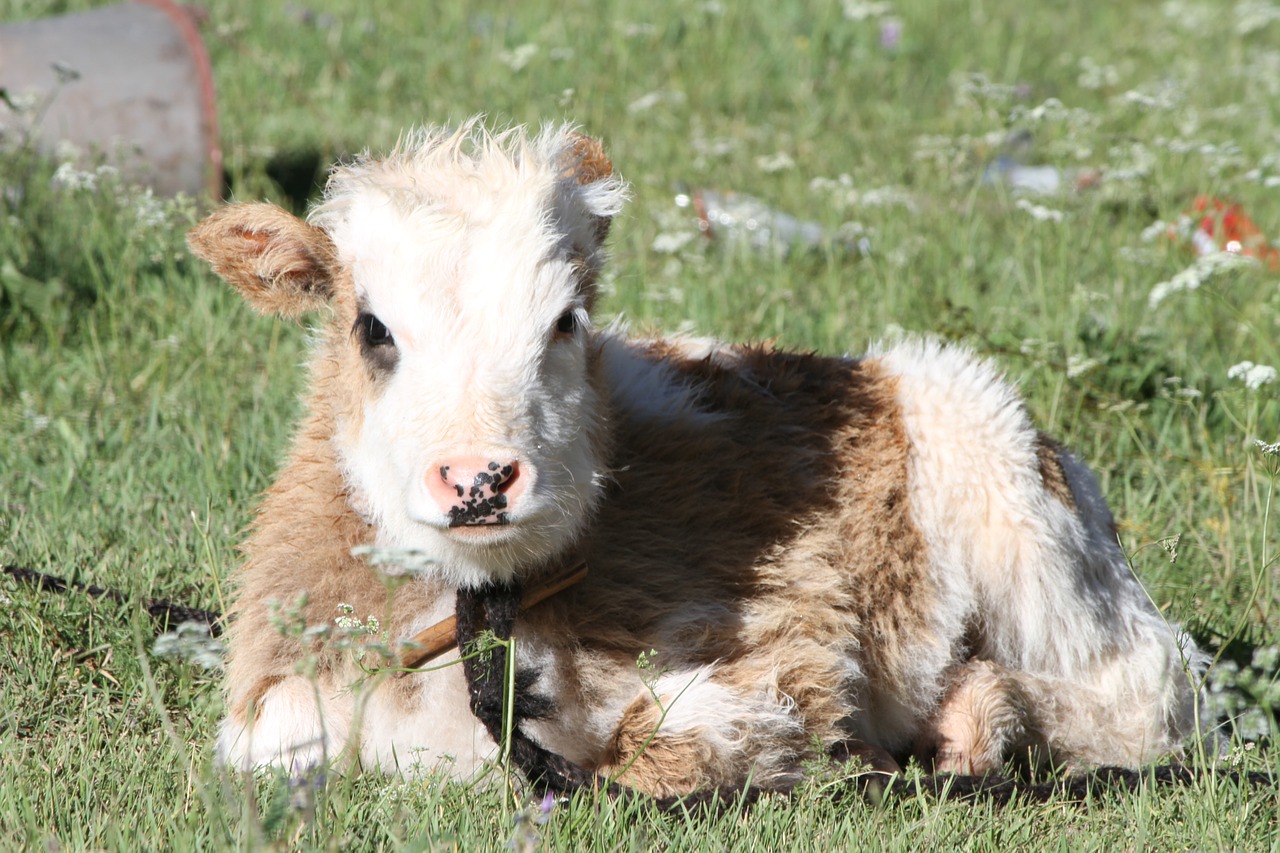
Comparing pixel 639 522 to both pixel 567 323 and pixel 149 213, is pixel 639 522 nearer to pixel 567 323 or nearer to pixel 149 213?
pixel 567 323

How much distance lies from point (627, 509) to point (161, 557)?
162 cm

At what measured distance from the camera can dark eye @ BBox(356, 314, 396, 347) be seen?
10.0ft

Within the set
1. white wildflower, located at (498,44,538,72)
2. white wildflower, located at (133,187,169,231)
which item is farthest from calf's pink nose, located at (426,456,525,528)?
white wildflower, located at (498,44,538,72)

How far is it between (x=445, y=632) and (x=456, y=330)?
734 mm

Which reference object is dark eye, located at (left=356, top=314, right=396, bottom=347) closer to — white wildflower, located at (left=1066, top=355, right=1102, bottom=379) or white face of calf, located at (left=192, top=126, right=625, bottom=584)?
white face of calf, located at (left=192, top=126, right=625, bottom=584)

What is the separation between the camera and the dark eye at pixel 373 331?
10.0 ft

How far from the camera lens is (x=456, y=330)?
293cm

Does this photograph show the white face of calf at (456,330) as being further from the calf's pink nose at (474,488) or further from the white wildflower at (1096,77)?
the white wildflower at (1096,77)

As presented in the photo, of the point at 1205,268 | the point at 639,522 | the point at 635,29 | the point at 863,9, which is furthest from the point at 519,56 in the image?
the point at 639,522

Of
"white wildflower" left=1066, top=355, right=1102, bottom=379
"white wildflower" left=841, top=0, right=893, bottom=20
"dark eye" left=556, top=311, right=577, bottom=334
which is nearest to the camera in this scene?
"dark eye" left=556, top=311, right=577, bottom=334

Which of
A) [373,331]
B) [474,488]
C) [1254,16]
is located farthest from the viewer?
[1254,16]

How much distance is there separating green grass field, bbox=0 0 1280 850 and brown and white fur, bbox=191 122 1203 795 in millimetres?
233

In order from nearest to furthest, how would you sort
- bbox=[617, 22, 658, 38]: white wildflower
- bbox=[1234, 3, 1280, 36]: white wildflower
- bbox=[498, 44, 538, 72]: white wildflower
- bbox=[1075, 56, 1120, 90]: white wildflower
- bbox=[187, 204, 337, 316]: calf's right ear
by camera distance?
bbox=[187, 204, 337, 316]: calf's right ear, bbox=[498, 44, 538, 72]: white wildflower, bbox=[617, 22, 658, 38]: white wildflower, bbox=[1075, 56, 1120, 90]: white wildflower, bbox=[1234, 3, 1280, 36]: white wildflower

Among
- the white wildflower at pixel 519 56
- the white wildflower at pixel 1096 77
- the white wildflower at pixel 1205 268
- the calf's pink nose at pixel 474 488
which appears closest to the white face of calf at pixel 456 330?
the calf's pink nose at pixel 474 488
